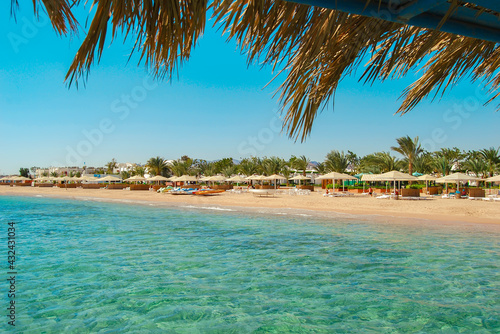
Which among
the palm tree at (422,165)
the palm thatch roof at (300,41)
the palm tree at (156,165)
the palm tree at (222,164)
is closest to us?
the palm thatch roof at (300,41)

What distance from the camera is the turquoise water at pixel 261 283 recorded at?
4.46 metres

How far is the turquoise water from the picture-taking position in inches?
175

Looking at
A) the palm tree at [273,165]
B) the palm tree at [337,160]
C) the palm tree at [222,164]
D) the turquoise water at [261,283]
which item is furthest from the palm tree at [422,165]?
the palm tree at [222,164]

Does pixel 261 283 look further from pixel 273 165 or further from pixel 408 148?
pixel 273 165

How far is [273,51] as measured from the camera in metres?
1.69

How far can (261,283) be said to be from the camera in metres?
5.98

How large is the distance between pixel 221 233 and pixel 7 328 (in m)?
7.54

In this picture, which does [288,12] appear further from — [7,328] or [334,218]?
[334,218]

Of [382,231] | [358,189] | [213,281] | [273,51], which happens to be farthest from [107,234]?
[358,189]

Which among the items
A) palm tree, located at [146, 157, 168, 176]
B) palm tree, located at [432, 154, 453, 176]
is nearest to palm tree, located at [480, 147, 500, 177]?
palm tree, located at [432, 154, 453, 176]

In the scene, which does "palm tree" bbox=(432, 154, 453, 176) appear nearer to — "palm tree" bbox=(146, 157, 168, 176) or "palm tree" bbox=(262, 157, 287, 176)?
"palm tree" bbox=(262, 157, 287, 176)

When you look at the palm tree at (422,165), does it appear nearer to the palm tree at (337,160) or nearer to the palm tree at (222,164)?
the palm tree at (337,160)

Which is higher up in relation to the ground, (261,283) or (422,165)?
(422,165)

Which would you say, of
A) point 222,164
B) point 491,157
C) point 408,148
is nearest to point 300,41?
point 408,148
